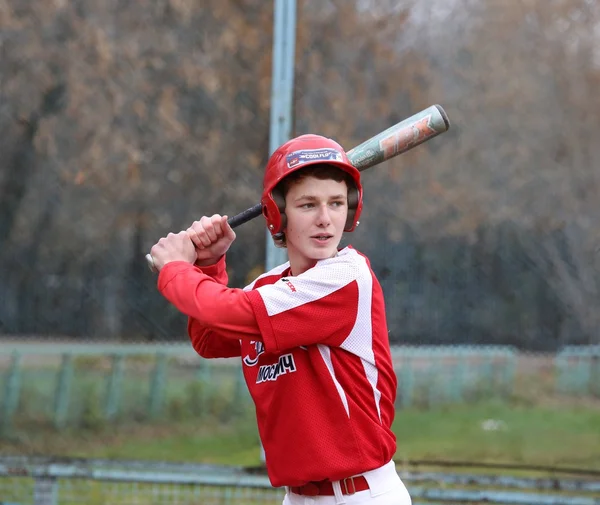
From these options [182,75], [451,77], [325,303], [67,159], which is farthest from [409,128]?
[67,159]

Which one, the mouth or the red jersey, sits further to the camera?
the mouth

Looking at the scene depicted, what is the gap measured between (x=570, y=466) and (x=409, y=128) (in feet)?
6.69

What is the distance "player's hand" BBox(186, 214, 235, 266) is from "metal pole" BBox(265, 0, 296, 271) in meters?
1.54

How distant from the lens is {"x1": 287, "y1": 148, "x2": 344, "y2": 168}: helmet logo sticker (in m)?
2.23

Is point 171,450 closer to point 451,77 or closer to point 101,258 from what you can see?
point 101,258

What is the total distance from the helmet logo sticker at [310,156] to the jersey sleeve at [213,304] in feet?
1.14

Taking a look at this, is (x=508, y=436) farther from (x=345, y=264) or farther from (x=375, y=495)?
(x=345, y=264)

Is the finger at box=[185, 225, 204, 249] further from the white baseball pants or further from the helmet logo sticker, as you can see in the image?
the white baseball pants

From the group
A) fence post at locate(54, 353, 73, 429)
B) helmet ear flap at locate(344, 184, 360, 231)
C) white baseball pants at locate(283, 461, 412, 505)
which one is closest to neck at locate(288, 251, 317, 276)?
helmet ear flap at locate(344, 184, 360, 231)

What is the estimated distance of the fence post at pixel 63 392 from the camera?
4.25 m

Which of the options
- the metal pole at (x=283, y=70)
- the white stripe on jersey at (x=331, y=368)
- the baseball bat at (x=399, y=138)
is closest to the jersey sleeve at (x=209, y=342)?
the baseball bat at (x=399, y=138)

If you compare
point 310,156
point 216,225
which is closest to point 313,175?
point 310,156

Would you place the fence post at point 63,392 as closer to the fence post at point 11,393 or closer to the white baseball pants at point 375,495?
the fence post at point 11,393

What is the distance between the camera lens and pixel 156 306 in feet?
14.0
